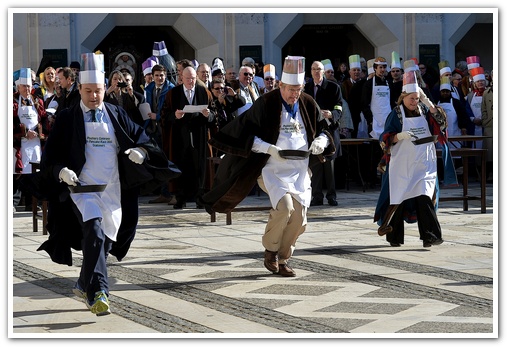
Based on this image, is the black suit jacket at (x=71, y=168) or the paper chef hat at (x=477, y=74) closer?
the black suit jacket at (x=71, y=168)

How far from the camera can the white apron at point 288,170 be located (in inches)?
400

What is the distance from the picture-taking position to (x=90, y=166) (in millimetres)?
8875

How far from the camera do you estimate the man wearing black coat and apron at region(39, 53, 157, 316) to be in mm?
8719

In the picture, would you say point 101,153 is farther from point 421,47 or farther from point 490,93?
point 421,47

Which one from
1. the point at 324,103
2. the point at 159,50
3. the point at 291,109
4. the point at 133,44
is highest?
the point at 133,44

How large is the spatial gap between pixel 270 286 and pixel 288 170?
3.63ft

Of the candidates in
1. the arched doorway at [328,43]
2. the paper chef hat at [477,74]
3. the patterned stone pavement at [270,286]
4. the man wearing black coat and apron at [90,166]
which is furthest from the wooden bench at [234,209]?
the arched doorway at [328,43]

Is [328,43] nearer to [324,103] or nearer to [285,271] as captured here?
[324,103]

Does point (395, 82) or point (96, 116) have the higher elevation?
point (395, 82)

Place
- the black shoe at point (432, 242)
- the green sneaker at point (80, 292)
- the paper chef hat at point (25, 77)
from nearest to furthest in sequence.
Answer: the green sneaker at point (80, 292)
the black shoe at point (432, 242)
the paper chef hat at point (25, 77)

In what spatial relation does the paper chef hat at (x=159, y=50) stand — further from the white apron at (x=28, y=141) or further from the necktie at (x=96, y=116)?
the necktie at (x=96, y=116)

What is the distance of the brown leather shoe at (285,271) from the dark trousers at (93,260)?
189 centimetres

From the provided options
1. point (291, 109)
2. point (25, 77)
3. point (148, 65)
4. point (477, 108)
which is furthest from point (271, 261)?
point (477, 108)

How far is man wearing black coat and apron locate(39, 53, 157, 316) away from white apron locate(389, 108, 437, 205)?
345 cm
